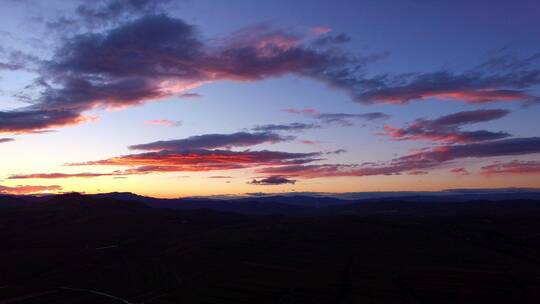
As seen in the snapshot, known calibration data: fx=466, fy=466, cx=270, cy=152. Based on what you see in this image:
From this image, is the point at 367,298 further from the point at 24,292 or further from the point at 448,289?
the point at 24,292

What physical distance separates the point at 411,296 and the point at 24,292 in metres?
142

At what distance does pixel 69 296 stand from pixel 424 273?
461 ft

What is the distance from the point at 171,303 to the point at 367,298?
210 ft

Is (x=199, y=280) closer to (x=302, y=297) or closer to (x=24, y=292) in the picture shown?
(x=302, y=297)

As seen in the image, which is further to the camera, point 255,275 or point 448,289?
point 255,275

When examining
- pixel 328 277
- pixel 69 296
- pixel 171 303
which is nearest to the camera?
pixel 171 303

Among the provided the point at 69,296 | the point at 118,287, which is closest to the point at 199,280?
the point at 118,287

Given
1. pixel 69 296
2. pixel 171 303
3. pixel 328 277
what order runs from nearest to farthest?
pixel 171 303, pixel 69 296, pixel 328 277

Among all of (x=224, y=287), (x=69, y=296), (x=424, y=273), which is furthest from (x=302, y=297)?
(x=69, y=296)

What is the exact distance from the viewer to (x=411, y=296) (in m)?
157

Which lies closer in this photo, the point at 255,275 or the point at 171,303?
the point at 171,303

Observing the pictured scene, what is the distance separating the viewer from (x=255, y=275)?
647 ft

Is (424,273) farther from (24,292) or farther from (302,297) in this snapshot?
(24,292)

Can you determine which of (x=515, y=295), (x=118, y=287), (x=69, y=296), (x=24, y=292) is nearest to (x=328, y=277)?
(x=515, y=295)
